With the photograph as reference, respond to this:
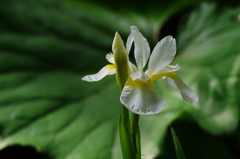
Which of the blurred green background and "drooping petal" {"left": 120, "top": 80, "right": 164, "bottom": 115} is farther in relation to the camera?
the blurred green background

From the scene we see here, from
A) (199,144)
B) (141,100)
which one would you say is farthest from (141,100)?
(199,144)

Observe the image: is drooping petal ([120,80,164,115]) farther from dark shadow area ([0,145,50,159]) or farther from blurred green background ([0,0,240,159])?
dark shadow area ([0,145,50,159])

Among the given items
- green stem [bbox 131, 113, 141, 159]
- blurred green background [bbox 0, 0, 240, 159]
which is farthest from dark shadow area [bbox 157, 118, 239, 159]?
green stem [bbox 131, 113, 141, 159]

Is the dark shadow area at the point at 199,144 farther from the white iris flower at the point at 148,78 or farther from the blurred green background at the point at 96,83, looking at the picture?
the white iris flower at the point at 148,78

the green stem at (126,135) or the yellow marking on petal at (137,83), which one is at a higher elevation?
the yellow marking on petal at (137,83)

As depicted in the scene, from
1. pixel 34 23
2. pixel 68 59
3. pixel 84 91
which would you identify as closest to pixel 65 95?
pixel 84 91

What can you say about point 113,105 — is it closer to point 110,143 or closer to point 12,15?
point 110,143

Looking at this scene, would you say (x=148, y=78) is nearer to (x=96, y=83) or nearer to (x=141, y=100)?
(x=141, y=100)

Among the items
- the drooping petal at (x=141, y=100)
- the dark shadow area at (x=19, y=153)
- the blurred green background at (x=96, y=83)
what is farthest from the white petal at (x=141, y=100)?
the dark shadow area at (x=19, y=153)
